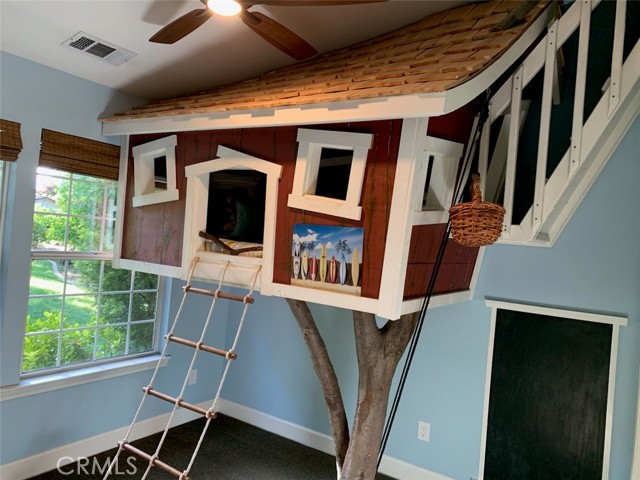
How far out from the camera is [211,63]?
2861 mm

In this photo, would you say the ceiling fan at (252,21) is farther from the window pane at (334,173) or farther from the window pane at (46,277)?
the window pane at (46,277)

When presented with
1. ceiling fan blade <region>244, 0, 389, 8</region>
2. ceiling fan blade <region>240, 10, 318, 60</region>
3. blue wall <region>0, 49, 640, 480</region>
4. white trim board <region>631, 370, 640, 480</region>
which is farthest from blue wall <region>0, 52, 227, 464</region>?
white trim board <region>631, 370, 640, 480</region>

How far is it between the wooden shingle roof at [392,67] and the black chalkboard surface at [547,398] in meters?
1.57

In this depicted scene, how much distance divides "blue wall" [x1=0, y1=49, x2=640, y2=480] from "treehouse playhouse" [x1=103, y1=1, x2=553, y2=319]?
1.34 ft

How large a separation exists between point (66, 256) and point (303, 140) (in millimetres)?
1955

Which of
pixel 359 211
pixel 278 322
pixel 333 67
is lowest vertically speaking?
pixel 278 322

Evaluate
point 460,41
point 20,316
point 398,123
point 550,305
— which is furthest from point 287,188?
point 20,316

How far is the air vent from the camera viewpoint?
2.56 metres

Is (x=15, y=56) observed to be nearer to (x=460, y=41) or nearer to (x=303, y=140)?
A: (x=303, y=140)

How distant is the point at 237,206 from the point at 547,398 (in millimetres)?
2119

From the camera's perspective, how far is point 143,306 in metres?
3.58

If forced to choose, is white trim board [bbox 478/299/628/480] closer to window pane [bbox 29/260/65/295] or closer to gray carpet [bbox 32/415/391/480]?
gray carpet [bbox 32/415/391/480]

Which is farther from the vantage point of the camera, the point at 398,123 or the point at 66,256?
the point at 66,256

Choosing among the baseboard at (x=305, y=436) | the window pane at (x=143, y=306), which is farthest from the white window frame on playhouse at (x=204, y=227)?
the baseboard at (x=305, y=436)
